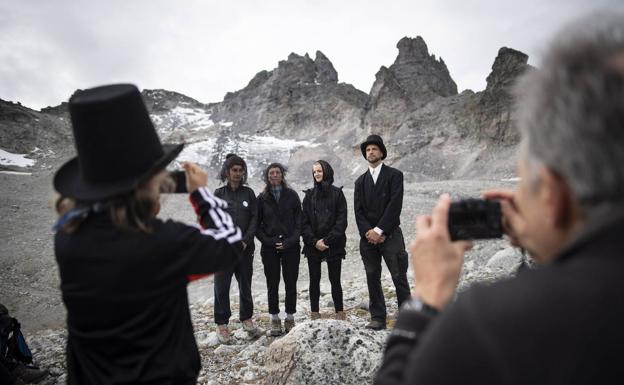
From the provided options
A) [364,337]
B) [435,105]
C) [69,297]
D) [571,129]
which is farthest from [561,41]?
[435,105]

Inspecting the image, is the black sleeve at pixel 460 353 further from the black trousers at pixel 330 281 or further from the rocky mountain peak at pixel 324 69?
the rocky mountain peak at pixel 324 69

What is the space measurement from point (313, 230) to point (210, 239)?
4.18m

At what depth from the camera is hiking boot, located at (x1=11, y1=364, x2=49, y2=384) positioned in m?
4.10

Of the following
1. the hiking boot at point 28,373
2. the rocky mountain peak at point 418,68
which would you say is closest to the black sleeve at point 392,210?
the hiking boot at point 28,373

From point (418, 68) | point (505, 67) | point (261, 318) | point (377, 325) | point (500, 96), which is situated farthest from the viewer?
point (418, 68)

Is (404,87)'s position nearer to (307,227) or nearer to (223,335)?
(307,227)

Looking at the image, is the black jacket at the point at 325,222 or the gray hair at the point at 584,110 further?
the black jacket at the point at 325,222

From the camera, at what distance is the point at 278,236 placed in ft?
19.0

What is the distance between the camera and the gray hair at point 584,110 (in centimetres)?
75

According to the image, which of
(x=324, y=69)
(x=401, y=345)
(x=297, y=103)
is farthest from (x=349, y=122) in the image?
(x=401, y=345)

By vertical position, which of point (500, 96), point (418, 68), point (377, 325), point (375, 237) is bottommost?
point (377, 325)

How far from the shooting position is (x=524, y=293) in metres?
0.75

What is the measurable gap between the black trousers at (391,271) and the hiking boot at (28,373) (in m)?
4.18

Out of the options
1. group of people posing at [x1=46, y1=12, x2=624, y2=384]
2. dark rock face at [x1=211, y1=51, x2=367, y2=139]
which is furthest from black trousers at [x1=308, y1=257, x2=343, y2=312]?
dark rock face at [x1=211, y1=51, x2=367, y2=139]
